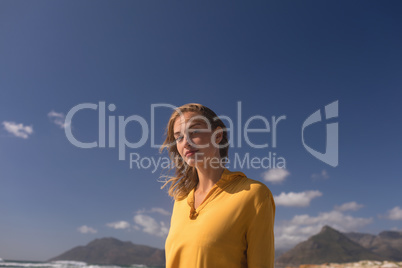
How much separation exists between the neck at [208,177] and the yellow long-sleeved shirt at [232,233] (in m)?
0.20

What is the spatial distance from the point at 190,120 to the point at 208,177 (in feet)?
1.18

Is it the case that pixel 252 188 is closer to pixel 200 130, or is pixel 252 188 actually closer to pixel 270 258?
pixel 270 258

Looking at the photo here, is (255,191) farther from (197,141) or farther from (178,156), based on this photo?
(178,156)

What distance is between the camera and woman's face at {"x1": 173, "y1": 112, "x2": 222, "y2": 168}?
1.73 m

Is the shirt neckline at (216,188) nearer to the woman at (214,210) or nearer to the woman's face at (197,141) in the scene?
the woman at (214,210)

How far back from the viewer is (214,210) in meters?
1.46

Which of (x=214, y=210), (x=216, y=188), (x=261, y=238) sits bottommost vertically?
(x=261, y=238)

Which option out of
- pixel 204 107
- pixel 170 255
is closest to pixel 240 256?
pixel 170 255

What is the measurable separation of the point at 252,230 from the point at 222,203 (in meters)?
0.21

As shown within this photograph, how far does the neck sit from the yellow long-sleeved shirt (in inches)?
8.0

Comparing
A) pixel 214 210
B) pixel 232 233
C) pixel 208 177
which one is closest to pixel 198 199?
pixel 208 177

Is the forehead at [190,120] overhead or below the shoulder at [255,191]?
overhead

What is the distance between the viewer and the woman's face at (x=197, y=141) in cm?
173

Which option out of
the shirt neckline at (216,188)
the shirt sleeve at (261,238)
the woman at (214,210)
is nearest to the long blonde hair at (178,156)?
the woman at (214,210)
